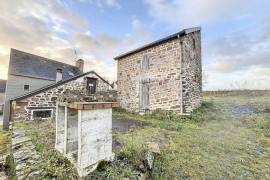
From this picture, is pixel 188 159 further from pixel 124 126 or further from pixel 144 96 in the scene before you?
pixel 144 96

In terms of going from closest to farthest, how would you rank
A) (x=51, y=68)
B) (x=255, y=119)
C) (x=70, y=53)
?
1. (x=255, y=119)
2. (x=51, y=68)
3. (x=70, y=53)

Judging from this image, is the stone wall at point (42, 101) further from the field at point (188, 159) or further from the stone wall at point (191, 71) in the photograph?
the field at point (188, 159)

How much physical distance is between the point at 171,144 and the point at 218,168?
1.44 meters

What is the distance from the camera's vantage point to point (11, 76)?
1507cm

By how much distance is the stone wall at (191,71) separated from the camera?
9.61 m

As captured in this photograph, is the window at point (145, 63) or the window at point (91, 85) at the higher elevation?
the window at point (145, 63)

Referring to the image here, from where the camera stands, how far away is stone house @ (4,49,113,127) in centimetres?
1096

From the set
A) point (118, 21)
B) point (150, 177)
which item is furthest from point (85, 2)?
point (150, 177)

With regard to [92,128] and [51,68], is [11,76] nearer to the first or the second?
[51,68]

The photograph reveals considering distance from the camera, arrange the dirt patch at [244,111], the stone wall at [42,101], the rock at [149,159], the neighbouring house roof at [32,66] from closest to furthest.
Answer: the rock at [149,159]
the dirt patch at [244,111]
the stone wall at [42,101]
the neighbouring house roof at [32,66]

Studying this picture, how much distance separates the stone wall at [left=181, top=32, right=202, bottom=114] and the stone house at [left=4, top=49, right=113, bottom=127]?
6038 mm

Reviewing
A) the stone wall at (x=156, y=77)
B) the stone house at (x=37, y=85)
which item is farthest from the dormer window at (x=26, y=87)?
the stone wall at (x=156, y=77)

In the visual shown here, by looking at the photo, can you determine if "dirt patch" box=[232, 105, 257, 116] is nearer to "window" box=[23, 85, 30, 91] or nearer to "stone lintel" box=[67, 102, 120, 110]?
"stone lintel" box=[67, 102, 120, 110]

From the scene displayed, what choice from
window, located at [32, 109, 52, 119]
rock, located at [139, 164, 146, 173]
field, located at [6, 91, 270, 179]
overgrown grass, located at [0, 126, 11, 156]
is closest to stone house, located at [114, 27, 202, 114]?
field, located at [6, 91, 270, 179]
